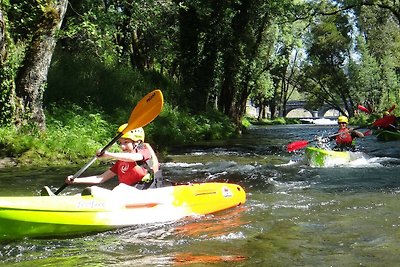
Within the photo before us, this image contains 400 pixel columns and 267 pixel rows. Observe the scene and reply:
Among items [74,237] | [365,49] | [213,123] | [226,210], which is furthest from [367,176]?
[365,49]

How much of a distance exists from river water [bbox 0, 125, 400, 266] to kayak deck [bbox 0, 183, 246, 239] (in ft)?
0.37

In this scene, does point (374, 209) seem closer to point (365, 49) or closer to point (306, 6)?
point (306, 6)

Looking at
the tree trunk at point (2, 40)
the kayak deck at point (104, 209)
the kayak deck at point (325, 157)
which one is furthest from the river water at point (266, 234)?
the tree trunk at point (2, 40)

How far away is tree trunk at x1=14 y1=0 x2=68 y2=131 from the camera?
35.9 ft

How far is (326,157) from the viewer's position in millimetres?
11125

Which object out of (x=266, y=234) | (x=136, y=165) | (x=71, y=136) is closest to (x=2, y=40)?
(x=71, y=136)

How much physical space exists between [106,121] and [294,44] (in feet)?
75.9

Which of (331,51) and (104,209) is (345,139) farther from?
(331,51)

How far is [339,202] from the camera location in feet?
22.7

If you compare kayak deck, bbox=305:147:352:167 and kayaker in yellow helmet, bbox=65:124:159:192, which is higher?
kayaker in yellow helmet, bbox=65:124:159:192

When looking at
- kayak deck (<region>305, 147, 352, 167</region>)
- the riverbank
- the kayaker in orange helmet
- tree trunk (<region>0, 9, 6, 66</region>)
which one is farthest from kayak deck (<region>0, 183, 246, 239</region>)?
the kayaker in orange helmet

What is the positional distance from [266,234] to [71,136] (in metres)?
7.69

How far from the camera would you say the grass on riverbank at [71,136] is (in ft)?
35.2

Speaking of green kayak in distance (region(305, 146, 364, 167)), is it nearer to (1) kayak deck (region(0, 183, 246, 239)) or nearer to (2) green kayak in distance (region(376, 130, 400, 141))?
(1) kayak deck (region(0, 183, 246, 239))
